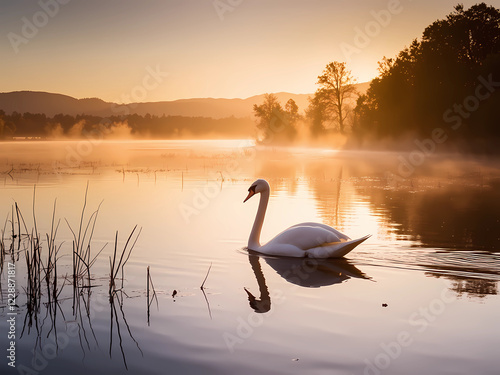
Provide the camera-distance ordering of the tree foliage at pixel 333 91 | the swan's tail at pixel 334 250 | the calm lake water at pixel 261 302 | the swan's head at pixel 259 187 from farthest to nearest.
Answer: the tree foliage at pixel 333 91 → the swan's head at pixel 259 187 → the swan's tail at pixel 334 250 → the calm lake water at pixel 261 302

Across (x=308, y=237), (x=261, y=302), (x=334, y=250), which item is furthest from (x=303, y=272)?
(x=261, y=302)

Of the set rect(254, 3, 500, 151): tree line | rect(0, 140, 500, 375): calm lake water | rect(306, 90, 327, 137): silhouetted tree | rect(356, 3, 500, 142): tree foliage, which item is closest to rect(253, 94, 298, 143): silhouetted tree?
rect(306, 90, 327, 137): silhouetted tree

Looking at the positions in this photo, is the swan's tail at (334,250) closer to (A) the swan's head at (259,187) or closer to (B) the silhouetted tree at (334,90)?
(A) the swan's head at (259,187)

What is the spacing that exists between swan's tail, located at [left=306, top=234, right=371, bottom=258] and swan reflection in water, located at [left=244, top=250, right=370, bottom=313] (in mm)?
156

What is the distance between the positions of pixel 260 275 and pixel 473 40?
56.8 m

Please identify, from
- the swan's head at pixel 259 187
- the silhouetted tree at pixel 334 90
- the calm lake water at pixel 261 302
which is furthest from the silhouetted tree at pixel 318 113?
the swan's head at pixel 259 187

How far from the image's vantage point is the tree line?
53.4m

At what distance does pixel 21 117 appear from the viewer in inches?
6373

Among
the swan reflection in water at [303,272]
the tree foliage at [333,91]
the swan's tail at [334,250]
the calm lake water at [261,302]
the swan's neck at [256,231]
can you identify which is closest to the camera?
the calm lake water at [261,302]

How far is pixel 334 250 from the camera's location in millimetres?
11898

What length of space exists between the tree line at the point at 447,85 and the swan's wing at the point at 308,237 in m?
42.9

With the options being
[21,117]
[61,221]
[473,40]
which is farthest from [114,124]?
[61,221]

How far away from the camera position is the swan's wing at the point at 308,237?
39.9 ft

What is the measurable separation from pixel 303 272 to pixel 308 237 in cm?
105
